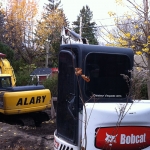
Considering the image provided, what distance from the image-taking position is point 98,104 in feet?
13.1

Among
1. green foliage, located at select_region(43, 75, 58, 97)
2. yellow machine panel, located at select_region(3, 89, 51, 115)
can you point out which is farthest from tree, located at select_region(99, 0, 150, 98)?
green foliage, located at select_region(43, 75, 58, 97)

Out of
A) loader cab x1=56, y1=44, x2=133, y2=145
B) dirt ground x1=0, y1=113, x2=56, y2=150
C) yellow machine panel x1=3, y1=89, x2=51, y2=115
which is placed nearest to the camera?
loader cab x1=56, y1=44, x2=133, y2=145

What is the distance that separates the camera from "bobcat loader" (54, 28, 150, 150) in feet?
12.7

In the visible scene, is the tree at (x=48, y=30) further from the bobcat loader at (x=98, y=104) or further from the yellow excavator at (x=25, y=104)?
the bobcat loader at (x=98, y=104)

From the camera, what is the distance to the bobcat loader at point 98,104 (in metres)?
3.87

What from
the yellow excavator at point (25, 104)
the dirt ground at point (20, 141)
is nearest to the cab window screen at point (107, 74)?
the dirt ground at point (20, 141)

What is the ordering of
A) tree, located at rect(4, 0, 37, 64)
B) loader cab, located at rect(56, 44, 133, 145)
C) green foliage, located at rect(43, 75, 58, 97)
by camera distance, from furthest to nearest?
1. tree, located at rect(4, 0, 37, 64)
2. green foliage, located at rect(43, 75, 58, 97)
3. loader cab, located at rect(56, 44, 133, 145)

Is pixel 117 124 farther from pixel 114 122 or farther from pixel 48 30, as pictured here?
pixel 48 30

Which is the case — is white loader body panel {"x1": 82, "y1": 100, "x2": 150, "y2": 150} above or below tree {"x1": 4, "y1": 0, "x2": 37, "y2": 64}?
below

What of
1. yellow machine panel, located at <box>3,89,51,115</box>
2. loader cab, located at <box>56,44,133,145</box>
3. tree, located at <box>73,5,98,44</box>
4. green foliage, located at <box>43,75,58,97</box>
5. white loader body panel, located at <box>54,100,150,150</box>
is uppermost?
tree, located at <box>73,5,98,44</box>

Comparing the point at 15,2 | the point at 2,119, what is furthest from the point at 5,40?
the point at 2,119

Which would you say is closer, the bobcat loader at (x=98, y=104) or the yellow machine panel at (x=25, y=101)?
the bobcat loader at (x=98, y=104)

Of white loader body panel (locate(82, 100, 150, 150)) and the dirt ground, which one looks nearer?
white loader body panel (locate(82, 100, 150, 150))

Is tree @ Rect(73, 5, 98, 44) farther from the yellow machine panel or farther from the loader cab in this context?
the loader cab
